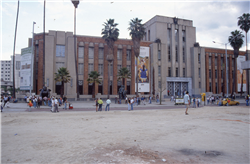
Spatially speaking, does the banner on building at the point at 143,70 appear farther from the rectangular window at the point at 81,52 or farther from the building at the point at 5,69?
Answer: the building at the point at 5,69

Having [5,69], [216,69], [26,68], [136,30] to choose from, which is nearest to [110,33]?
[136,30]

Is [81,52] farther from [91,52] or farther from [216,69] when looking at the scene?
[216,69]

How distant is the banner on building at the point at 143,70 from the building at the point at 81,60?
178 cm

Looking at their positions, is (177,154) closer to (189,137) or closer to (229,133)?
(189,137)

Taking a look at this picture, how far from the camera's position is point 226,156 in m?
5.69

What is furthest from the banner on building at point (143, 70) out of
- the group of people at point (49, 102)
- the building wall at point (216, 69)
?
the group of people at point (49, 102)

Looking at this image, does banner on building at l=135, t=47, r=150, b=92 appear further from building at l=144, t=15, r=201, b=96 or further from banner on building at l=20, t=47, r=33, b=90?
banner on building at l=20, t=47, r=33, b=90

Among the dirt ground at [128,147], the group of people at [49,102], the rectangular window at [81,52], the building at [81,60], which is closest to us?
the dirt ground at [128,147]

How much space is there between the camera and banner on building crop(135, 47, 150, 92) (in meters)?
50.8

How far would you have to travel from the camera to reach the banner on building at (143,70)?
50.8 metres

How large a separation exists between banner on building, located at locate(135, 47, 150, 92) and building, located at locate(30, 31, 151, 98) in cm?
178

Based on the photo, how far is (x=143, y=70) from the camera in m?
51.5

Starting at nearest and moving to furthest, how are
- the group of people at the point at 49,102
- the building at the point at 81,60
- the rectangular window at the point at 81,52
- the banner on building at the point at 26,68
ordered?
1. the group of people at the point at 49,102
2. the banner on building at the point at 26,68
3. the building at the point at 81,60
4. the rectangular window at the point at 81,52

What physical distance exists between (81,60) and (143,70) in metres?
17.6
